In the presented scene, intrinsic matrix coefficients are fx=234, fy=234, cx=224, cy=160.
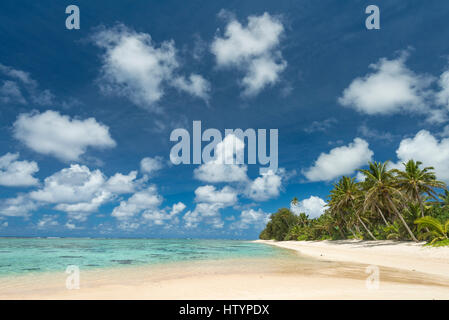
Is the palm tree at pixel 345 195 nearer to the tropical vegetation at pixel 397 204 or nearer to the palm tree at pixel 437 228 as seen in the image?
the tropical vegetation at pixel 397 204

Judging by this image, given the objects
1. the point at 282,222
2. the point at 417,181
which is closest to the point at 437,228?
the point at 417,181

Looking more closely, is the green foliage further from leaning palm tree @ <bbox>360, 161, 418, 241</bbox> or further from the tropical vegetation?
leaning palm tree @ <bbox>360, 161, 418, 241</bbox>

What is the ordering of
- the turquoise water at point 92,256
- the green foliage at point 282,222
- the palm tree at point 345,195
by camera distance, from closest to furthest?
the turquoise water at point 92,256, the palm tree at point 345,195, the green foliage at point 282,222

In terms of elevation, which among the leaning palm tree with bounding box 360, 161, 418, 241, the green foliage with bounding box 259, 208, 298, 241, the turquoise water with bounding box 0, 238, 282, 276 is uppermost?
the leaning palm tree with bounding box 360, 161, 418, 241

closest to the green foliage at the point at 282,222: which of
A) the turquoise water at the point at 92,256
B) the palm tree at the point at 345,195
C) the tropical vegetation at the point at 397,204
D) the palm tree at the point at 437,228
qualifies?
the tropical vegetation at the point at 397,204

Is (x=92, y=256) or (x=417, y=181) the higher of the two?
(x=417, y=181)

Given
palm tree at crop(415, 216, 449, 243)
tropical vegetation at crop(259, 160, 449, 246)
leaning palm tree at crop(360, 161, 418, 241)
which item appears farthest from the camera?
leaning palm tree at crop(360, 161, 418, 241)

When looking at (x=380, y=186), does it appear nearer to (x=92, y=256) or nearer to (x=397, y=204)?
(x=397, y=204)

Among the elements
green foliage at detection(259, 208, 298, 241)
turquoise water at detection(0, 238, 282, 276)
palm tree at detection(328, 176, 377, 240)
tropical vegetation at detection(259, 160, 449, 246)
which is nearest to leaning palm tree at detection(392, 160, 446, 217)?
tropical vegetation at detection(259, 160, 449, 246)
